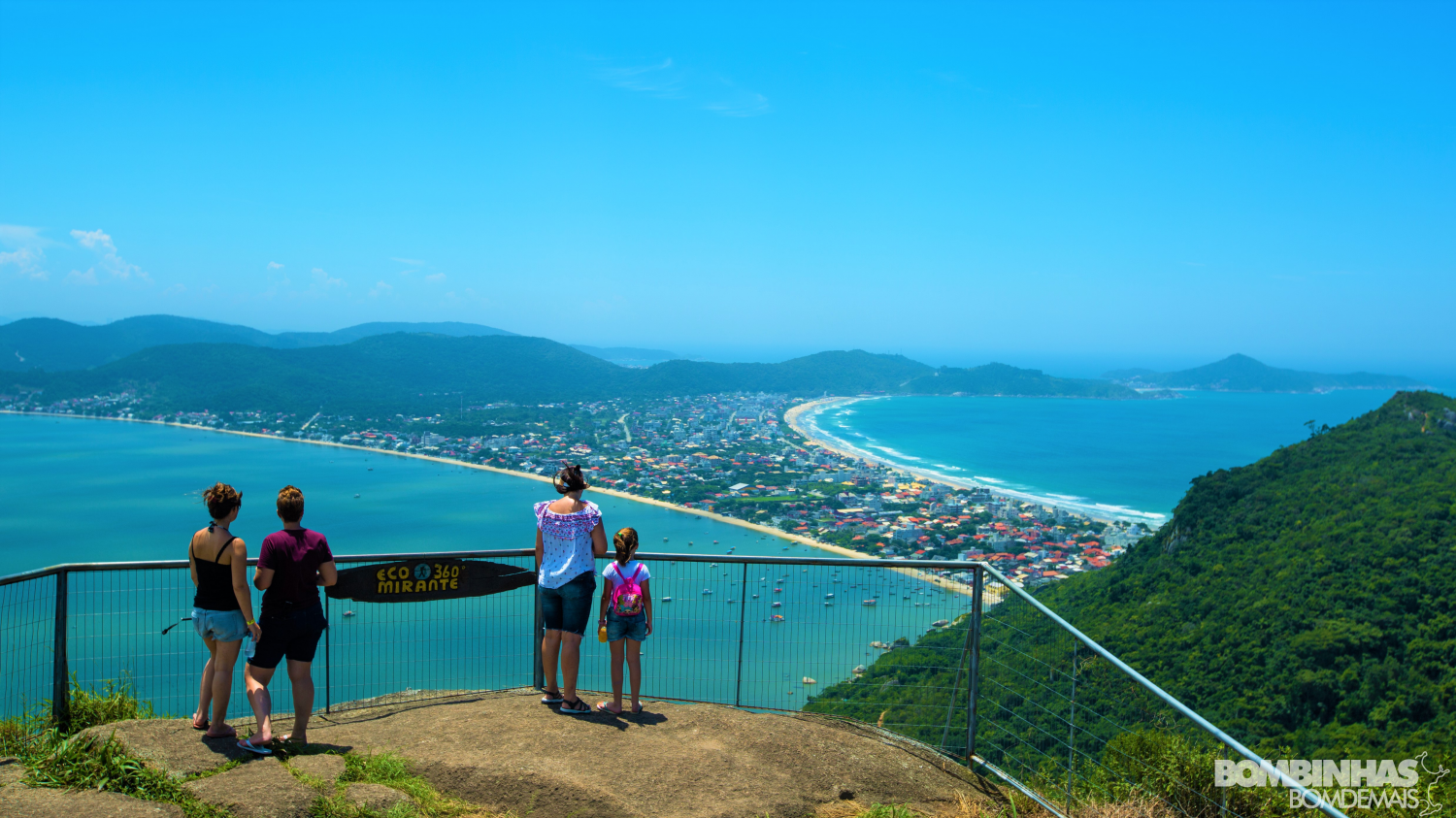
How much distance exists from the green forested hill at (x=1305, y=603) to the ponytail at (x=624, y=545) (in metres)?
4.97

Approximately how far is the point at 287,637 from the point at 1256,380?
213816 millimetres

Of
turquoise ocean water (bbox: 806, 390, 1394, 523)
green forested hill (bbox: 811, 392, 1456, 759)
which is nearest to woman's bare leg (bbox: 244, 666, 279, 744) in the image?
green forested hill (bbox: 811, 392, 1456, 759)

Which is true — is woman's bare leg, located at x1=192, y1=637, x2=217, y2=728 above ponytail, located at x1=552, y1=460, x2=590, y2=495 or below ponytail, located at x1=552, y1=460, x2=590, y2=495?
below

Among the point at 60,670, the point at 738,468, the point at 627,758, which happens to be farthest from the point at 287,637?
the point at 738,468

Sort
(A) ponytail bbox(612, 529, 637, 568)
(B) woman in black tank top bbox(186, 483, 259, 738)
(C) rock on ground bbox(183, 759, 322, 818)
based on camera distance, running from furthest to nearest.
→ (A) ponytail bbox(612, 529, 637, 568) < (B) woman in black tank top bbox(186, 483, 259, 738) < (C) rock on ground bbox(183, 759, 322, 818)

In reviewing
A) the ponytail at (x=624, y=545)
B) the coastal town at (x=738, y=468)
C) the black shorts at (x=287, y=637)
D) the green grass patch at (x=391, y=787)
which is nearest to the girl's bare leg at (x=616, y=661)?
the ponytail at (x=624, y=545)

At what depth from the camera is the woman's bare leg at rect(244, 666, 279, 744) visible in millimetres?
4090

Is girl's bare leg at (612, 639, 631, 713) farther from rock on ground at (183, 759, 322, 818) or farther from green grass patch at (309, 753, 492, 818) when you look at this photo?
rock on ground at (183, 759, 322, 818)

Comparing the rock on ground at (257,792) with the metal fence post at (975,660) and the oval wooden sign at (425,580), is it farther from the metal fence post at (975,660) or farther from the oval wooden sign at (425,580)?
the metal fence post at (975,660)

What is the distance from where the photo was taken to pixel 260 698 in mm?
4148

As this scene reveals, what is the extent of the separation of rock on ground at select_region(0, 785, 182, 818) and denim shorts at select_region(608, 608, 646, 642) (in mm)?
2148

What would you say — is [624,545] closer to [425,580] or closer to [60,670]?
[425,580]

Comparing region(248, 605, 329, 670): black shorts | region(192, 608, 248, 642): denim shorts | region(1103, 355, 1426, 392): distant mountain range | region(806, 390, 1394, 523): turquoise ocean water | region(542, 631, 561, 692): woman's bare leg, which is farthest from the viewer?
region(1103, 355, 1426, 392): distant mountain range

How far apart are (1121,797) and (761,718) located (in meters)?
1.96
